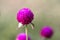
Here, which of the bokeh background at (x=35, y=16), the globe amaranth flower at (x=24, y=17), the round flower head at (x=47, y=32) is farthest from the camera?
the bokeh background at (x=35, y=16)

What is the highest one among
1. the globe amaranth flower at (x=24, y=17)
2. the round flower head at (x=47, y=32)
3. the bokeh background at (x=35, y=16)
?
the bokeh background at (x=35, y=16)

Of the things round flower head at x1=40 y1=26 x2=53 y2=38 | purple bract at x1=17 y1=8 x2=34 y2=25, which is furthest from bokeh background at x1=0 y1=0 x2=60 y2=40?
purple bract at x1=17 y1=8 x2=34 y2=25

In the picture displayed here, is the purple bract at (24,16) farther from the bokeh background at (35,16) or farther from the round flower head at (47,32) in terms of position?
the bokeh background at (35,16)

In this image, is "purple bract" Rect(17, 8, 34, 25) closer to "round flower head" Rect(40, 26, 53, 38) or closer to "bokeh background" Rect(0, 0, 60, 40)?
"round flower head" Rect(40, 26, 53, 38)

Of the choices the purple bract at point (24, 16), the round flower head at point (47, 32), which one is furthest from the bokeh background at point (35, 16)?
the purple bract at point (24, 16)

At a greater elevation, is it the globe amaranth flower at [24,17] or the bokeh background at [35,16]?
the bokeh background at [35,16]

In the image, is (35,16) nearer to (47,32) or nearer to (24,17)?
(47,32)

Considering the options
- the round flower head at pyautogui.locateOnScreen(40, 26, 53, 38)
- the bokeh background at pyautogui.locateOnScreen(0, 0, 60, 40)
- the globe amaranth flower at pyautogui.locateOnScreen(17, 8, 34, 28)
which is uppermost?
the bokeh background at pyautogui.locateOnScreen(0, 0, 60, 40)

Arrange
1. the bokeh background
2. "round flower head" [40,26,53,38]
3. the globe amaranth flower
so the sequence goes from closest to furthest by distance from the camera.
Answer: the globe amaranth flower < "round flower head" [40,26,53,38] < the bokeh background
